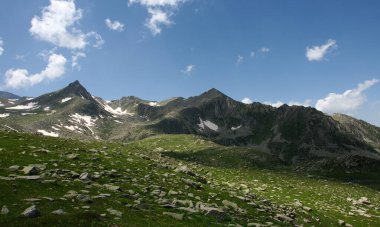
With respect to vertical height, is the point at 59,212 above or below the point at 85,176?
below

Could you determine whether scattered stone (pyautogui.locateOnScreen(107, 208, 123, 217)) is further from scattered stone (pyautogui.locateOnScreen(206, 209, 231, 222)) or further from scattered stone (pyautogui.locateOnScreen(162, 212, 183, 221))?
scattered stone (pyautogui.locateOnScreen(206, 209, 231, 222))

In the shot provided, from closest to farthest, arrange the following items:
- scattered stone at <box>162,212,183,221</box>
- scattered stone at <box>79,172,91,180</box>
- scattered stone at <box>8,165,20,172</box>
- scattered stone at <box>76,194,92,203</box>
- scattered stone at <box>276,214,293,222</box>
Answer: scattered stone at <box>76,194,92,203</box>
scattered stone at <box>162,212,183,221</box>
scattered stone at <box>8,165,20,172</box>
scattered stone at <box>79,172,91,180</box>
scattered stone at <box>276,214,293,222</box>

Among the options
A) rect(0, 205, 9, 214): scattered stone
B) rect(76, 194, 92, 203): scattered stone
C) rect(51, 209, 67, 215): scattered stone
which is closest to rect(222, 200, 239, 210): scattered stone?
rect(76, 194, 92, 203): scattered stone

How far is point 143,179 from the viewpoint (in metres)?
28.8

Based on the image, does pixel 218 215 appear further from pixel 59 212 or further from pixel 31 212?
pixel 31 212

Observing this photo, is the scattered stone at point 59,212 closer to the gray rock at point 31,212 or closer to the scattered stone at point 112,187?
the gray rock at point 31,212

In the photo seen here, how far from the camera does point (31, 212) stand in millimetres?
16109

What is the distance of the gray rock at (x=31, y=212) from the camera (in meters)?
16.0

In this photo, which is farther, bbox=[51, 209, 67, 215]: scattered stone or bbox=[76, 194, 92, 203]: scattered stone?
bbox=[76, 194, 92, 203]: scattered stone

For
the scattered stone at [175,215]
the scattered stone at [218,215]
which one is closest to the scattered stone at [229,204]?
the scattered stone at [218,215]

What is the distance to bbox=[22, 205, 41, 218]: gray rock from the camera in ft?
52.4

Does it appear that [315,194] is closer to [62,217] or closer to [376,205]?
[376,205]

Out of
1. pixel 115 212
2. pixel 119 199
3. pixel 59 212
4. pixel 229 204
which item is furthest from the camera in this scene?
pixel 229 204

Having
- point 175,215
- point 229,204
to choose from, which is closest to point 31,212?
point 175,215
